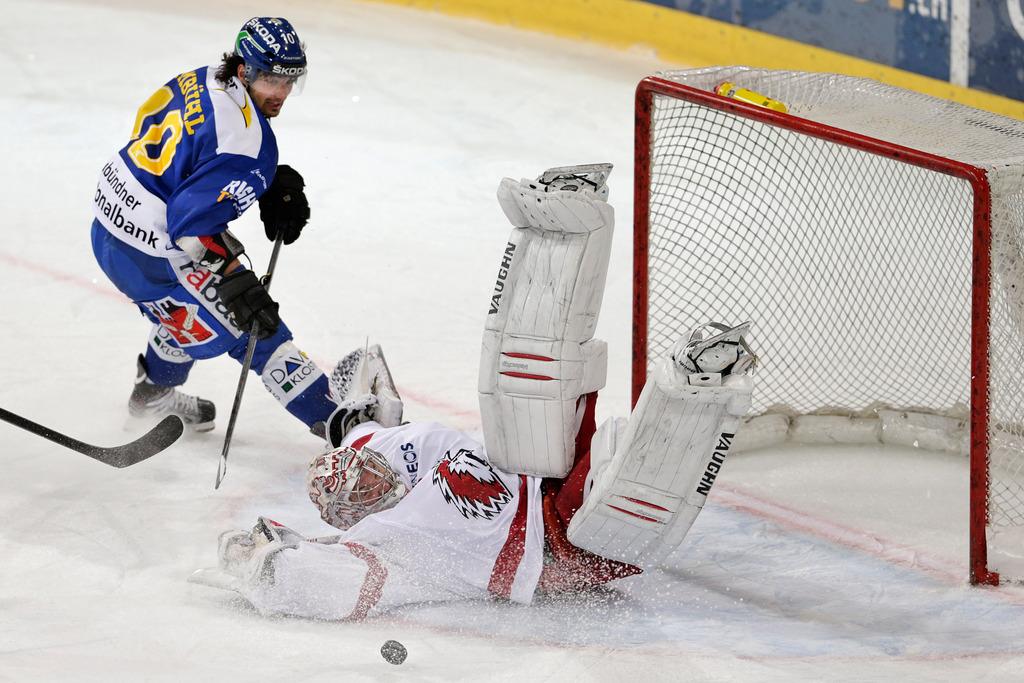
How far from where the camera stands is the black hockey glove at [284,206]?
11.1ft

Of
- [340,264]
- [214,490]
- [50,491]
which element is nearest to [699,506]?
[214,490]

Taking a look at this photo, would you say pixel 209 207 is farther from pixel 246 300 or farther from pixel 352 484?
pixel 352 484

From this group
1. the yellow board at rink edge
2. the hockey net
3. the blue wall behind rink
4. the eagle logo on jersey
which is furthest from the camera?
the yellow board at rink edge

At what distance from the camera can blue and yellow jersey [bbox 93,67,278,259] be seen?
9.88 feet

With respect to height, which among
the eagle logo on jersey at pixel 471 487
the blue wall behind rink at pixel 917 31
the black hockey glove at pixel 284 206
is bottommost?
the eagle logo on jersey at pixel 471 487

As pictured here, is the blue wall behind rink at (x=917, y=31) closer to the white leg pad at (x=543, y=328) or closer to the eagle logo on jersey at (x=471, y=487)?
the white leg pad at (x=543, y=328)

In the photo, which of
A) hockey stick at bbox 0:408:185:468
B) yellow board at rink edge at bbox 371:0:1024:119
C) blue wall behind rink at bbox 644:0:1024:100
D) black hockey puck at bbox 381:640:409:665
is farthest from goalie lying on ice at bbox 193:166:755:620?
yellow board at rink edge at bbox 371:0:1024:119

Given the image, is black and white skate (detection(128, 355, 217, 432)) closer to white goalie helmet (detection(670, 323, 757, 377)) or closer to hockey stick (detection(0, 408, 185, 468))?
hockey stick (detection(0, 408, 185, 468))

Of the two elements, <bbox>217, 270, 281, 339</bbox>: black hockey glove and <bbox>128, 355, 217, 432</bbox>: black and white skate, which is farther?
<bbox>128, 355, 217, 432</bbox>: black and white skate

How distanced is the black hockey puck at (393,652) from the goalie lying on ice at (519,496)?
175 millimetres

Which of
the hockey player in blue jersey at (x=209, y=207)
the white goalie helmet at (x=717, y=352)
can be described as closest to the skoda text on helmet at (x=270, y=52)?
the hockey player in blue jersey at (x=209, y=207)

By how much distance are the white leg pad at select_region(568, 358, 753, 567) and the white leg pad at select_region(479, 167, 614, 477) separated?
16 centimetres

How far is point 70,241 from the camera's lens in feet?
15.1

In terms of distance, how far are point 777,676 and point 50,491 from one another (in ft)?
5.46
